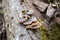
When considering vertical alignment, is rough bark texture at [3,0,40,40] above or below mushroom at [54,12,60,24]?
above

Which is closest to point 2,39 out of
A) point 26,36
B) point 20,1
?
point 20,1

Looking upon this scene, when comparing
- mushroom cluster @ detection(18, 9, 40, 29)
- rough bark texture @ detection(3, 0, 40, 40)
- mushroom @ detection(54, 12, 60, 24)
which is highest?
mushroom cluster @ detection(18, 9, 40, 29)

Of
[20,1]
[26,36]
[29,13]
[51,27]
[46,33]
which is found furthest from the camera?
[20,1]

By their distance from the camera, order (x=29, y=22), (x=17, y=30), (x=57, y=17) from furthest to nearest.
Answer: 1. (x=57, y=17)
2. (x=17, y=30)
3. (x=29, y=22)

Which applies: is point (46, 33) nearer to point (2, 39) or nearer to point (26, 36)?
point (26, 36)

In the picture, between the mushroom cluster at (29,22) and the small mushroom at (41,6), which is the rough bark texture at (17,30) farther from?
the small mushroom at (41,6)

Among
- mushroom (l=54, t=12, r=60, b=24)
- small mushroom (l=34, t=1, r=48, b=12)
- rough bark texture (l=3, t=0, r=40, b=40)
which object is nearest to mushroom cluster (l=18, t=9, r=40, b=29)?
rough bark texture (l=3, t=0, r=40, b=40)

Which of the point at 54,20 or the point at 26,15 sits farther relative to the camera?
the point at 54,20

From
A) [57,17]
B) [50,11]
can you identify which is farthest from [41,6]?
[57,17]

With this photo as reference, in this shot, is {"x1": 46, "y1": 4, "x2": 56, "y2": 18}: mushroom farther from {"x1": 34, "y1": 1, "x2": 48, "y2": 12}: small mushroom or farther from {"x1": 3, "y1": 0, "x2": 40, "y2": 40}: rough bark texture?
{"x1": 3, "y1": 0, "x2": 40, "y2": 40}: rough bark texture

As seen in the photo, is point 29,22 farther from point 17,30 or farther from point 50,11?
point 50,11

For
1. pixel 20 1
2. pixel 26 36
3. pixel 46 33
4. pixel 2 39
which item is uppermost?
A: pixel 20 1
